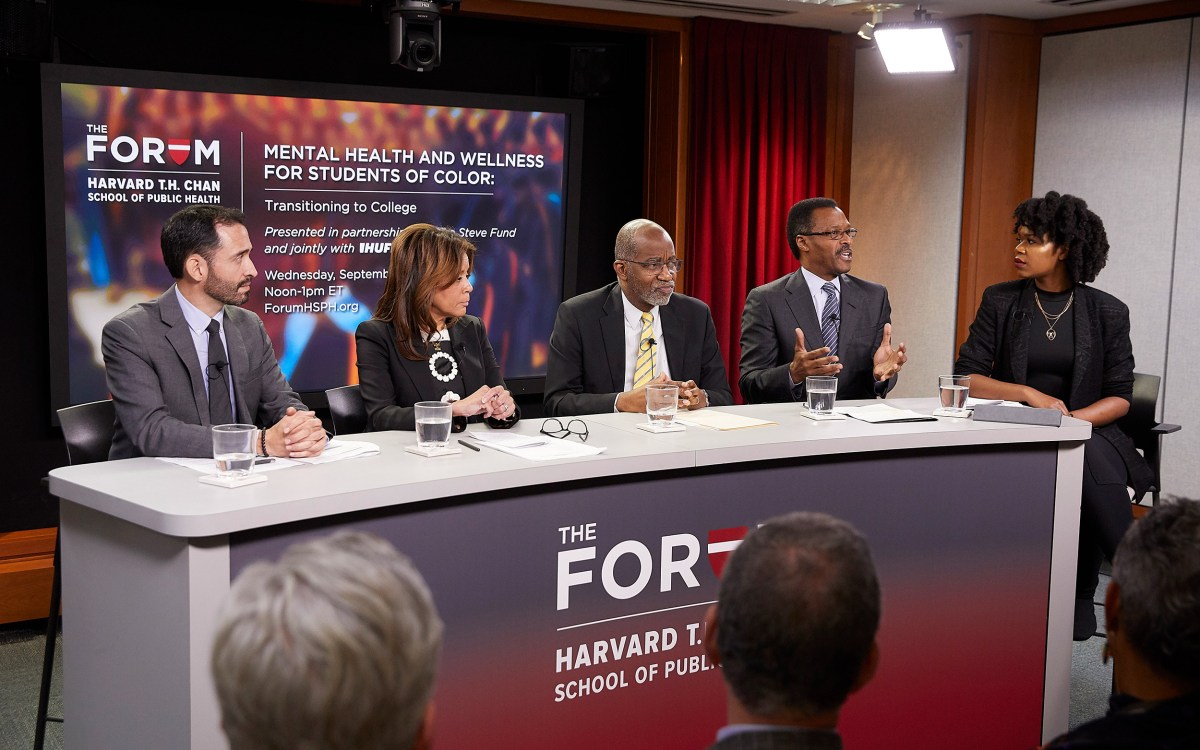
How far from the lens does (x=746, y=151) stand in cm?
630

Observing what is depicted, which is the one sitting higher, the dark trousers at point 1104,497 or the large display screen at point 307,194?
the large display screen at point 307,194

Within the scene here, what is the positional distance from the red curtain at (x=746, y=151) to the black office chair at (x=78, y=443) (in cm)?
358

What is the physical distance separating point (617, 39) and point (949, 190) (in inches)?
76.9

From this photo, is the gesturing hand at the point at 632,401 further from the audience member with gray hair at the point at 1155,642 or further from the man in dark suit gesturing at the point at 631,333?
the audience member with gray hair at the point at 1155,642

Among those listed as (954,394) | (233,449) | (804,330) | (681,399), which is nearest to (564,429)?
(681,399)

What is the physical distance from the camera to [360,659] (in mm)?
968

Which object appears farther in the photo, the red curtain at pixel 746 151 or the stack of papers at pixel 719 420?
the red curtain at pixel 746 151

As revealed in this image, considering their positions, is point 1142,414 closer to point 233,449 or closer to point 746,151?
point 746,151

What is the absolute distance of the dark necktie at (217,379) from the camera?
3.33 meters

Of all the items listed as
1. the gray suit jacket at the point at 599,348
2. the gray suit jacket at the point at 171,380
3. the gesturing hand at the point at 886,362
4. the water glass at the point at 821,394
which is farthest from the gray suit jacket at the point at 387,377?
the gesturing hand at the point at 886,362

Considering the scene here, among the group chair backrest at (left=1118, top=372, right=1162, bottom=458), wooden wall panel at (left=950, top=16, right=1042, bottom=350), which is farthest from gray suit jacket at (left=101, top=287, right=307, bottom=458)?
wooden wall panel at (left=950, top=16, right=1042, bottom=350)

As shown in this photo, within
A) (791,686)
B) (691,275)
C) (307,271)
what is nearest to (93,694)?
(791,686)

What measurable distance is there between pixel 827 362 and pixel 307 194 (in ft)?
9.14

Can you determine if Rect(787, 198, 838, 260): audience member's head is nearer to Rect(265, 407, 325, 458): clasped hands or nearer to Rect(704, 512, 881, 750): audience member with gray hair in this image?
Rect(265, 407, 325, 458): clasped hands
